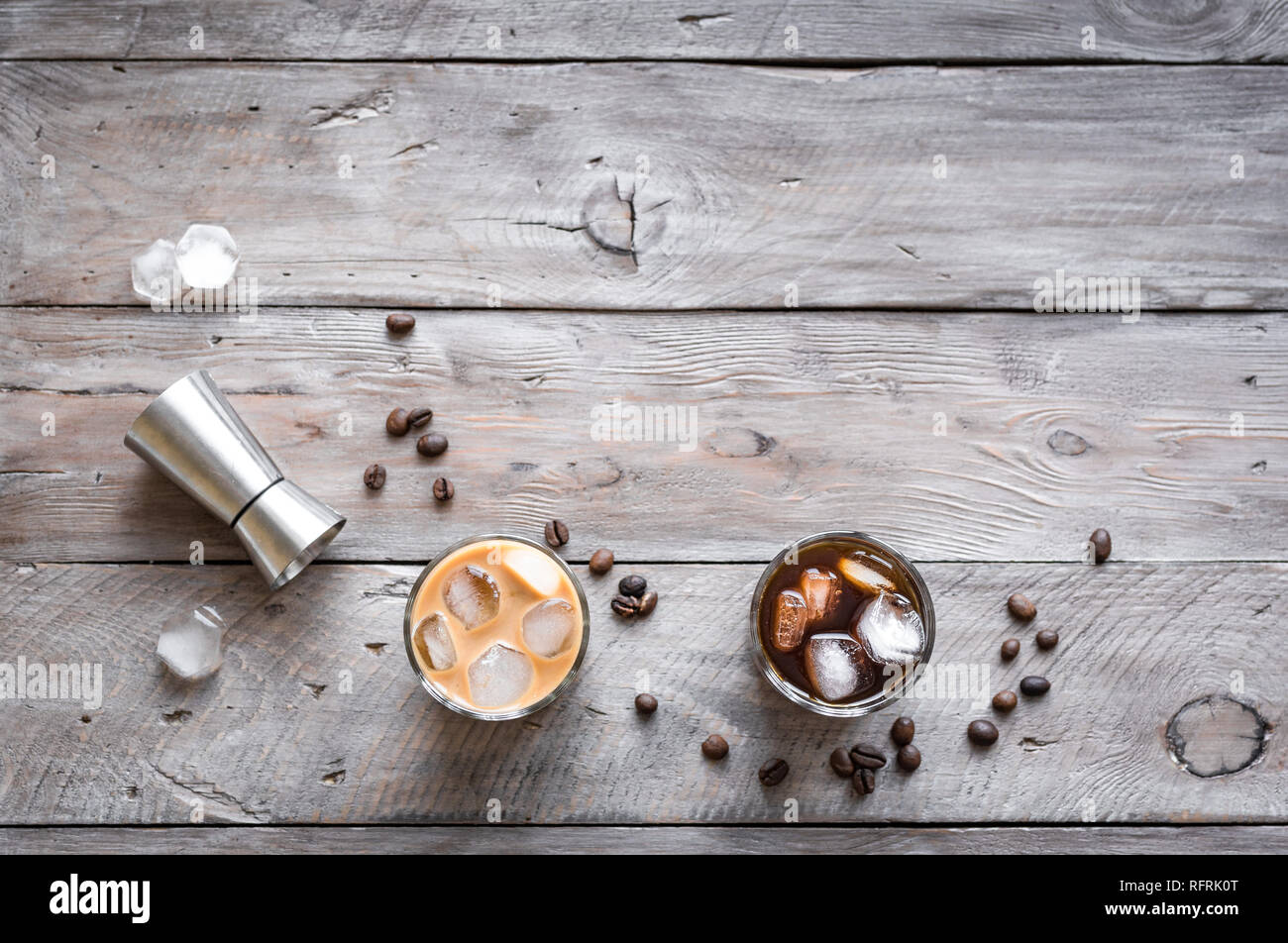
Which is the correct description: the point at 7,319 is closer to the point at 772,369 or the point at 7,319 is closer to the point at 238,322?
the point at 238,322

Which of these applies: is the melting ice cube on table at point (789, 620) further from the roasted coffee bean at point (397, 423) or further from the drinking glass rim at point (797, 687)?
the roasted coffee bean at point (397, 423)

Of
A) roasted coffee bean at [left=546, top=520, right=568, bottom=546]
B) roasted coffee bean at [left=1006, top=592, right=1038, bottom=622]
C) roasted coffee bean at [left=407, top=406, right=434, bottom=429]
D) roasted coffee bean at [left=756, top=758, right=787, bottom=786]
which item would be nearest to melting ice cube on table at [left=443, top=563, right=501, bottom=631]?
roasted coffee bean at [left=546, top=520, right=568, bottom=546]

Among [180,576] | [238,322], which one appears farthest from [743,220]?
[180,576]

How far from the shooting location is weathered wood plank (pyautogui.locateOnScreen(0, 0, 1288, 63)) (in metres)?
1.60

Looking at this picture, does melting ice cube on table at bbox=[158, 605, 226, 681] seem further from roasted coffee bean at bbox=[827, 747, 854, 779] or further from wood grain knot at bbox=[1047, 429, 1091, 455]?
wood grain knot at bbox=[1047, 429, 1091, 455]

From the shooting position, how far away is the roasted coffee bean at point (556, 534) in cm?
155

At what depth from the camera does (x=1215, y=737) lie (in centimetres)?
157

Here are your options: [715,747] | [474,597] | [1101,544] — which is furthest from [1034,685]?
[474,597]

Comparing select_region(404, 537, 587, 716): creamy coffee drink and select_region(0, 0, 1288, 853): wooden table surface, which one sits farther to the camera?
select_region(0, 0, 1288, 853): wooden table surface

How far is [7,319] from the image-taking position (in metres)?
1.58

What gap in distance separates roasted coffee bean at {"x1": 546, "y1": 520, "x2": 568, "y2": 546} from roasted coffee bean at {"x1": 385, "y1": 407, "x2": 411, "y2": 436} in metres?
0.28
